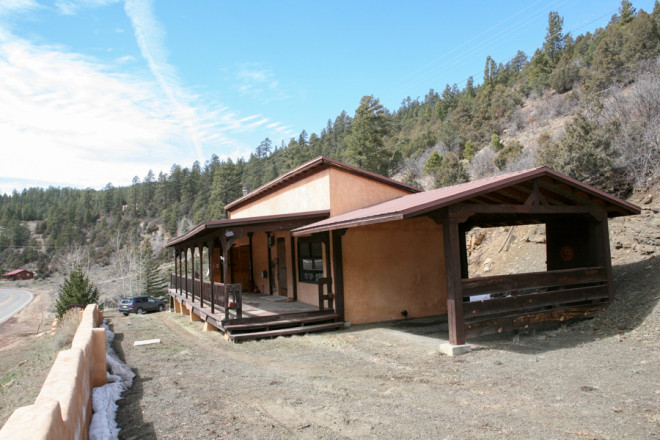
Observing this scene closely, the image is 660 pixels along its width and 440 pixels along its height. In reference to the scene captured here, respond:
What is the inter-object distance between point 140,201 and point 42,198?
88.5 meters

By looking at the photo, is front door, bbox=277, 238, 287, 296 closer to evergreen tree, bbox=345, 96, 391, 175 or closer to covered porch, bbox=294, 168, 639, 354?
covered porch, bbox=294, 168, 639, 354

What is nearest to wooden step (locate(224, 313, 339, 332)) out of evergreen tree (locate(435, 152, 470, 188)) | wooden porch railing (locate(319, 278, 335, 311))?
wooden porch railing (locate(319, 278, 335, 311))

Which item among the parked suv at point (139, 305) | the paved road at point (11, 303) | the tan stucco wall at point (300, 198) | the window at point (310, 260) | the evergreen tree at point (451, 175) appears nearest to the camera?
the tan stucco wall at point (300, 198)

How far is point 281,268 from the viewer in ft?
47.8

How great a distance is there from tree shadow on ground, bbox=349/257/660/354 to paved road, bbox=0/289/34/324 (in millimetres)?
47705

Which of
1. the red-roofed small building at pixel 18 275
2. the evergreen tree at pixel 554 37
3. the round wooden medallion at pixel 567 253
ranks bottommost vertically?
the red-roofed small building at pixel 18 275

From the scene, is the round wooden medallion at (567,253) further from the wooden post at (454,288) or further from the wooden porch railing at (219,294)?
Result: the wooden porch railing at (219,294)

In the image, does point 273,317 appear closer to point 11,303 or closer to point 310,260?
point 310,260

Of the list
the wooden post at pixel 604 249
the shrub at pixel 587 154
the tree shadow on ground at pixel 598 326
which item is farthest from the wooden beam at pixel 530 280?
the shrub at pixel 587 154

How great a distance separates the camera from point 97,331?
254 inches

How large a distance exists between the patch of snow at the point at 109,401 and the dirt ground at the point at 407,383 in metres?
0.15

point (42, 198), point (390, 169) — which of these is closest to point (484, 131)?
point (390, 169)

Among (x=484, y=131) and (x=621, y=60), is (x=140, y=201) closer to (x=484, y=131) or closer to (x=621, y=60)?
(x=484, y=131)

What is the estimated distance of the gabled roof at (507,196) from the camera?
7.19 m
